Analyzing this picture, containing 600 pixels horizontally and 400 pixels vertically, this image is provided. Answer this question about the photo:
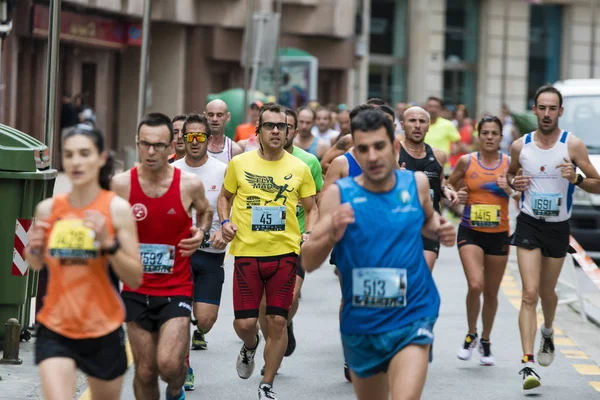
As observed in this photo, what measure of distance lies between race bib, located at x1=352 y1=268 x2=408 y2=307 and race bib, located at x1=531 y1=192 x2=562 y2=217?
12.4ft

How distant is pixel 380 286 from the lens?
21.4 ft

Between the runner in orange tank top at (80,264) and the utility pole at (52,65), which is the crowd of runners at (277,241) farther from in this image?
the utility pole at (52,65)

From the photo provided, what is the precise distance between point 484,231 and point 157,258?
13.3 feet

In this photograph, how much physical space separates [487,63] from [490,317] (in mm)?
49708

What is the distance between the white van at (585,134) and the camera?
56.7 feet

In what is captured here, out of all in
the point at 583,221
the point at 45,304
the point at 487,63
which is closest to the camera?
the point at 45,304

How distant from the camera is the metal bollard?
9.57 metres

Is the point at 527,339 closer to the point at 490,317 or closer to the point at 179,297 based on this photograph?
the point at 490,317

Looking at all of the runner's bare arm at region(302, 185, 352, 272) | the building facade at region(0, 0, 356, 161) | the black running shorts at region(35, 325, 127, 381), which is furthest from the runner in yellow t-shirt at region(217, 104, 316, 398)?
the building facade at region(0, 0, 356, 161)

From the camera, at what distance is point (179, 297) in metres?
7.66

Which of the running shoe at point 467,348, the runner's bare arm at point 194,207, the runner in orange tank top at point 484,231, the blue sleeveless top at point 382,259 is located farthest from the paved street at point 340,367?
the blue sleeveless top at point 382,259

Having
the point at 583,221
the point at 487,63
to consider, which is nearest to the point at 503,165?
the point at 583,221

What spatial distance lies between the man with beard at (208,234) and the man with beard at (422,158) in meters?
1.36

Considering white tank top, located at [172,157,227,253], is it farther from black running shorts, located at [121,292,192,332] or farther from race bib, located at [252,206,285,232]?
black running shorts, located at [121,292,192,332]
